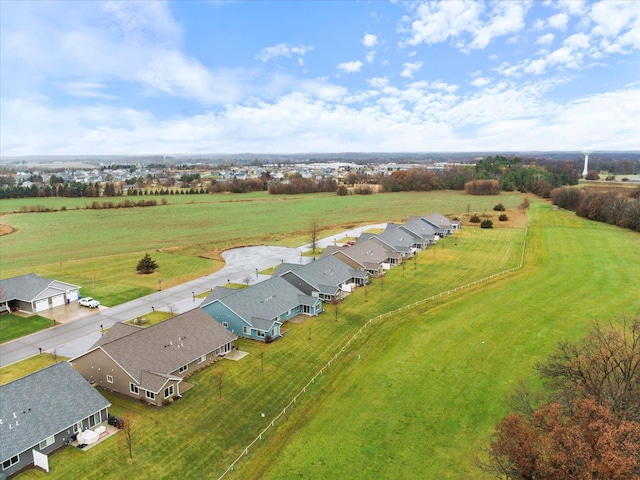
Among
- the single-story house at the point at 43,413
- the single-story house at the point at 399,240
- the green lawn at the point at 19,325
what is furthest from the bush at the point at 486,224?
the single-story house at the point at 43,413

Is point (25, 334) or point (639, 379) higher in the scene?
point (639, 379)

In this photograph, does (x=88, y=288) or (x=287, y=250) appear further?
(x=287, y=250)

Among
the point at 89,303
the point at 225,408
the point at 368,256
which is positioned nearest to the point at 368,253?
the point at 368,256

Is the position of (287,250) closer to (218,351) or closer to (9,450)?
(218,351)

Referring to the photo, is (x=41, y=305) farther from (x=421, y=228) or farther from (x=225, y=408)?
(x=421, y=228)

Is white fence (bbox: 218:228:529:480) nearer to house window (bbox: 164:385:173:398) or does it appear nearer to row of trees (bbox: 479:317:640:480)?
house window (bbox: 164:385:173:398)

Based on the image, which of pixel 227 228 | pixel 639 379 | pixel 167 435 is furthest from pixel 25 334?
pixel 227 228
